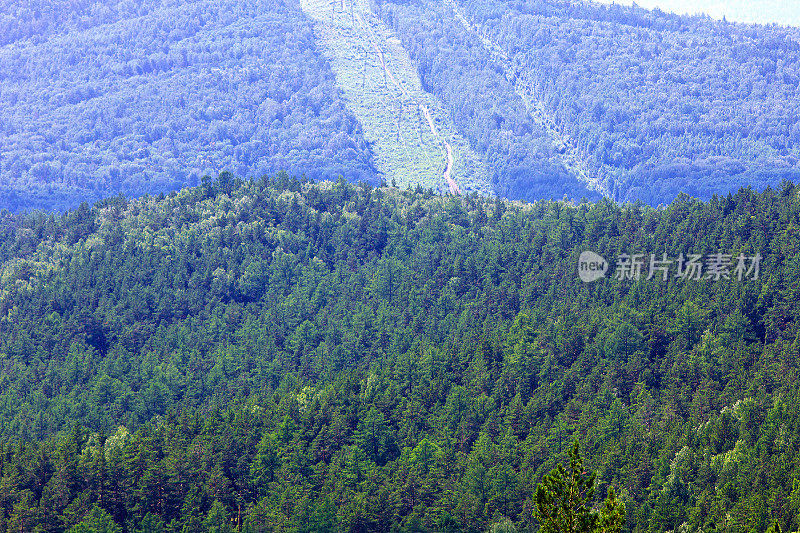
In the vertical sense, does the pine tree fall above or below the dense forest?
above

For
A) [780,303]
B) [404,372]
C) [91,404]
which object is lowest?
[91,404]

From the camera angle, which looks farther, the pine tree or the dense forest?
the dense forest

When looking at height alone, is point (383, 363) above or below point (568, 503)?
below

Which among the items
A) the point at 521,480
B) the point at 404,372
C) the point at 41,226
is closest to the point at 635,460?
the point at 521,480

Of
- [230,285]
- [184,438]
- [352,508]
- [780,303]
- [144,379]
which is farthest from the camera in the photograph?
[230,285]

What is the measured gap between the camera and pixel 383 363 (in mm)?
112250

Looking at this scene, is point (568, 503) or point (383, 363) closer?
point (568, 503)

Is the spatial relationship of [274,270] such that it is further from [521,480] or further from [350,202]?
[521,480]

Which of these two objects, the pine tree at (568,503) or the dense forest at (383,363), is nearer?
the pine tree at (568,503)

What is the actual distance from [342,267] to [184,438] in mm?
54411

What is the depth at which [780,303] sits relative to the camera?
97.1 m

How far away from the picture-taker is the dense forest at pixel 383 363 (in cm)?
7981

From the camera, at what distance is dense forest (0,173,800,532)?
79812 mm

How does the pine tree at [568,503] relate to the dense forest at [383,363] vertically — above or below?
above
